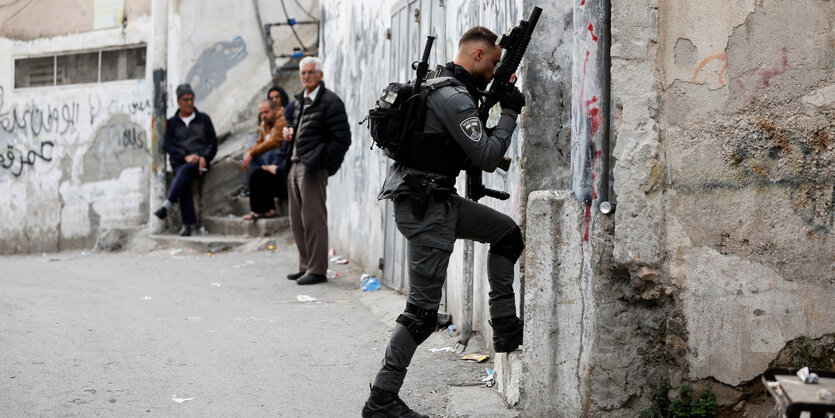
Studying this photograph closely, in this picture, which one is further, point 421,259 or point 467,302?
point 467,302

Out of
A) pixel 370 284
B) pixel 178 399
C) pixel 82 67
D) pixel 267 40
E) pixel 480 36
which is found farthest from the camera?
pixel 82 67

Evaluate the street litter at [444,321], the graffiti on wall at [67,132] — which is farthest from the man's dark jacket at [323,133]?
the graffiti on wall at [67,132]

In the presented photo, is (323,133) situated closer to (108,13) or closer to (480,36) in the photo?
(480,36)

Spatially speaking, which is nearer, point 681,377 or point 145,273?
point 681,377

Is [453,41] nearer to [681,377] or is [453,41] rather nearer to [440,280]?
[440,280]

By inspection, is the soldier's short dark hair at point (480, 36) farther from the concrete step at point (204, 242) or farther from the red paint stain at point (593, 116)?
the concrete step at point (204, 242)

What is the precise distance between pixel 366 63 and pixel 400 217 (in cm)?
513

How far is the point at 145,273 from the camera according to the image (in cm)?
979

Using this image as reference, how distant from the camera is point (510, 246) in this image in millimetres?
4469

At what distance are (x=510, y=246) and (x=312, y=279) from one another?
4.50 m

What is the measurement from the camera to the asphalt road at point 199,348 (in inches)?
185

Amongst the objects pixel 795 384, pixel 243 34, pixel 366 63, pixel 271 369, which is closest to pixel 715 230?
pixel 795 384

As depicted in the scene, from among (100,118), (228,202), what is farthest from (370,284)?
(100,118)

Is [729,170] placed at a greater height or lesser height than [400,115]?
lesser
